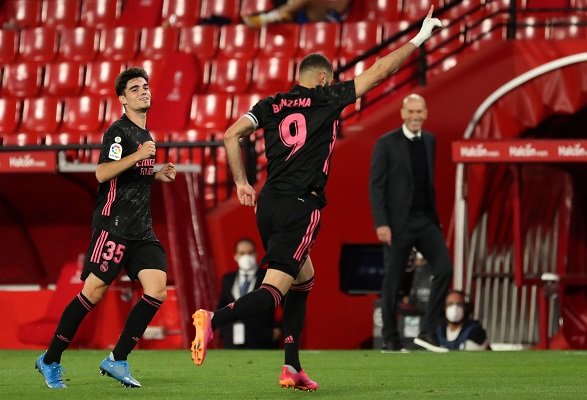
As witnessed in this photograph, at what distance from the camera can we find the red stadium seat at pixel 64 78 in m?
18.0

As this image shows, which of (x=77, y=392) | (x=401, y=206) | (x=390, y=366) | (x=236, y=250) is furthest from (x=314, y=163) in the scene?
(x=236, y=250)

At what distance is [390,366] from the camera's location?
9.43m

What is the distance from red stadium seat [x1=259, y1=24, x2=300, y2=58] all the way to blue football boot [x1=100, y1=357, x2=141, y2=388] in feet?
31.5

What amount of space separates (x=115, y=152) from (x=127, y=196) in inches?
11.0

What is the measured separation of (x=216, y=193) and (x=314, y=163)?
6.46m

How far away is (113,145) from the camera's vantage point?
775 cm

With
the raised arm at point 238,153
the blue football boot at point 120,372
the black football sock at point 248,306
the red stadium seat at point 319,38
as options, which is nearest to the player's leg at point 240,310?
the black football sock at point 248,306

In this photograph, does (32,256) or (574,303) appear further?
(32,256)

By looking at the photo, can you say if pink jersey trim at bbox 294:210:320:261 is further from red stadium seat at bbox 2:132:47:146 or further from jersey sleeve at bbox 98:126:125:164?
red stadium seat at bbox 2:132:47:146

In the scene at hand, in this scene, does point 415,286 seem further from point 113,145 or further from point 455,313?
point 113,145

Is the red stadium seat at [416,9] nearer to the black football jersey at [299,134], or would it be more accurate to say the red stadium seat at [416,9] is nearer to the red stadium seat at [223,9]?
the red stadium seat at [223,9]

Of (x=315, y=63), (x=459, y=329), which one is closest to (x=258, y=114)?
(x=315, y=63)

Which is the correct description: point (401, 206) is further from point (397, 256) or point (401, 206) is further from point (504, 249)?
point (504, 249)

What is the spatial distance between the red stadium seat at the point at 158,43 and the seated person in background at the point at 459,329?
6740 millimetres
